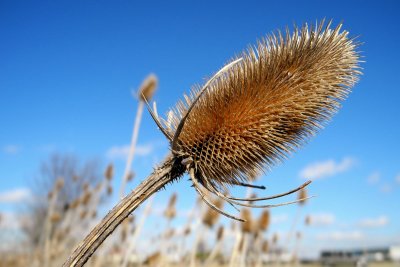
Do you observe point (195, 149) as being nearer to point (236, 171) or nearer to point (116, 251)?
point (236, 171)

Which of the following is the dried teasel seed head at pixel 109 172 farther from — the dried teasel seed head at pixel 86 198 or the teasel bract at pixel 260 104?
the teasel bract at pixel 260 104

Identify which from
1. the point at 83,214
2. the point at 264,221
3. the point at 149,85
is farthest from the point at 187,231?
the point at 149,85

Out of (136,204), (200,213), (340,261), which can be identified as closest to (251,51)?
(136,204)

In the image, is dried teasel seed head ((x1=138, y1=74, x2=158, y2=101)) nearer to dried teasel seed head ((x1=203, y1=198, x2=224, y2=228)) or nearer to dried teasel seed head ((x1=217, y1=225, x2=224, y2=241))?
dried teasel seed head ((x1=203, y1=198, x2=224, y2=228))

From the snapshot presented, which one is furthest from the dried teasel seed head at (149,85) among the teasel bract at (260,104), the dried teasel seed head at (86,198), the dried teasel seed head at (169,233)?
the dried teasel seed head at (86,198)

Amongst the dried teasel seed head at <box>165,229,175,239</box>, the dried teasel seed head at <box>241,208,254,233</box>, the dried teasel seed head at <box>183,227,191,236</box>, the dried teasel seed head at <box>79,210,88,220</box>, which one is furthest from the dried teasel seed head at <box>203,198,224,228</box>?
the dried teasel seed head at <box>79,210,88,220</box>
